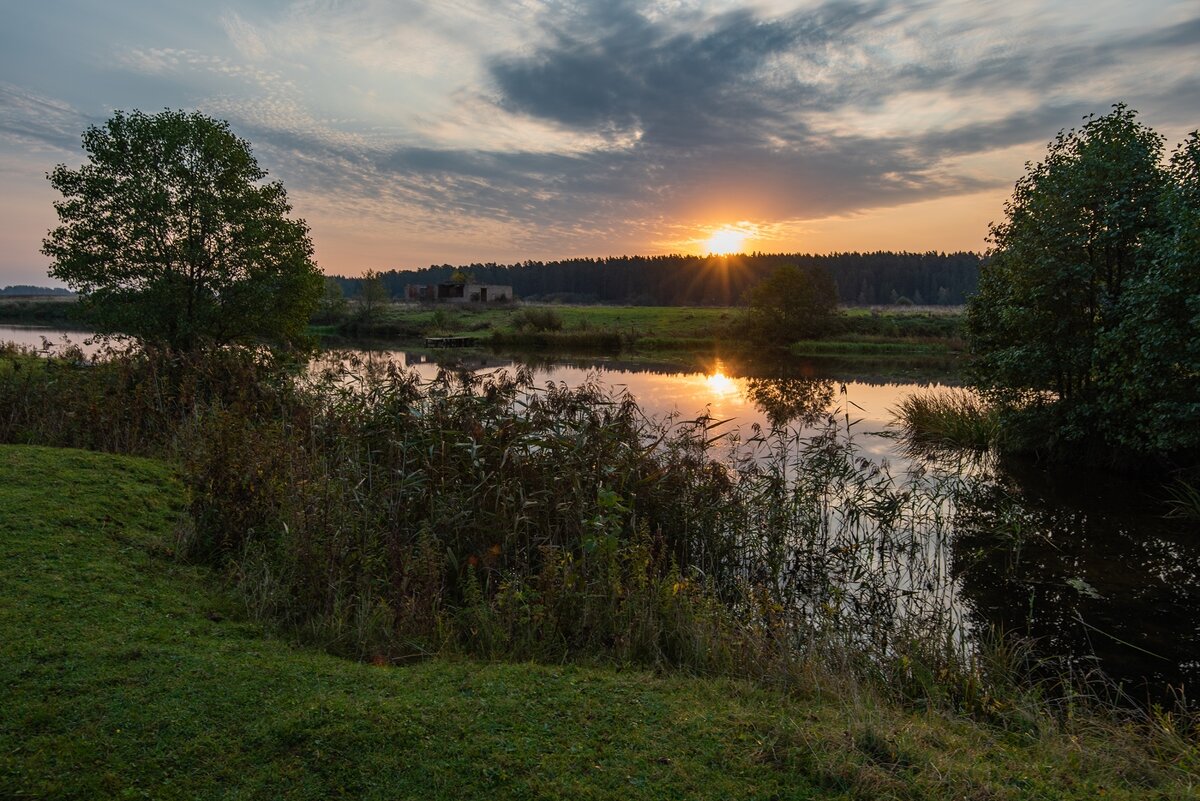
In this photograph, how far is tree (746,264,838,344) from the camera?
5647 centimetres

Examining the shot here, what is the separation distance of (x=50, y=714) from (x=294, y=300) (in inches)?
803

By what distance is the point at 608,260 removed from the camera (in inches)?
6250

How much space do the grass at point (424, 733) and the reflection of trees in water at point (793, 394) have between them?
48.3ft

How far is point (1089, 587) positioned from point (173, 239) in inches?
944

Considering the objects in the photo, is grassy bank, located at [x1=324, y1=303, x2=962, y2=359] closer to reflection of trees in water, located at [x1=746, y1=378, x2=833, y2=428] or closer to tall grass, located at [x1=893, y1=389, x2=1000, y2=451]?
reflection of trees in water, located at [x1=746, y1=378, x2=833, y2=428]

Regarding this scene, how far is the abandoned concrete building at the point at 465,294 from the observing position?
3799 inches

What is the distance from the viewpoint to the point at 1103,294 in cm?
1505

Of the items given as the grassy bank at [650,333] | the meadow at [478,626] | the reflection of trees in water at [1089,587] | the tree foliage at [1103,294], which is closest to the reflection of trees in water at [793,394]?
the tree foliage at [1103,294]

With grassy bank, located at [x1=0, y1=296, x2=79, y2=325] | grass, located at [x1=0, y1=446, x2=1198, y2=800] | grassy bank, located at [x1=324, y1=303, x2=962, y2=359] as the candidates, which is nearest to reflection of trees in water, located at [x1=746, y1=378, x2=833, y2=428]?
grass, located at [x1=0, y1=446, x2=1198, y2=800]

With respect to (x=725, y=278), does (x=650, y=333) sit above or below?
below

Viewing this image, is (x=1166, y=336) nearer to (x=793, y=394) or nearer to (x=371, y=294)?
(x=793, y=394)

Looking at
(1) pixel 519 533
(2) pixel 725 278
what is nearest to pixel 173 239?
(1) pixel 519 533

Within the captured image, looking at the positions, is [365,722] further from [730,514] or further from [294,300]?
[294,300]

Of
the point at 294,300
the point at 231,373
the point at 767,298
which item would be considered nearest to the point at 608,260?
the point at 767,298
